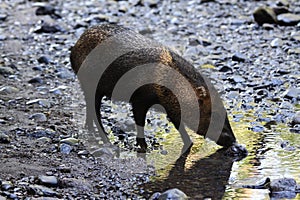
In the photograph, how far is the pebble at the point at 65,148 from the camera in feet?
20.8

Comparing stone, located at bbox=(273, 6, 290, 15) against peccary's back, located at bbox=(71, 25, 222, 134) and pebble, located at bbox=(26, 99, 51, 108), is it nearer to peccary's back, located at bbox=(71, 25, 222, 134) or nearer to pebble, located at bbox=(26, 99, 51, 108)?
pebble, located at bbox=(26, 99, 51, 108)

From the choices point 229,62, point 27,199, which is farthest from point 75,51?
point 229,62

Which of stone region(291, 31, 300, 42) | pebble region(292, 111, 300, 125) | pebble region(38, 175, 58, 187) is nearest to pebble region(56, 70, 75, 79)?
pebble region(292, 111, 300, 125)

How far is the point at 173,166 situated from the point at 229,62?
4.39 m

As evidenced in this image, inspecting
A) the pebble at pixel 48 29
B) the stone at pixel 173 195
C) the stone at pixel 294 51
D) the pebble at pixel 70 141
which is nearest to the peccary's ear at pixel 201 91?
the pebble at pixel 70 141

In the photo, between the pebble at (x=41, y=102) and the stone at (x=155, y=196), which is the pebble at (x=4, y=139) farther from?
the stone at (x=155, y=196)

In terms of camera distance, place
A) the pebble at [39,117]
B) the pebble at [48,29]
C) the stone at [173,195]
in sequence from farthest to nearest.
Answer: the pebble at [48,29]
the pebble at [39,117]
the stone at [173,195]

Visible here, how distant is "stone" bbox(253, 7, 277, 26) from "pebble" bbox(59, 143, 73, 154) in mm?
7222

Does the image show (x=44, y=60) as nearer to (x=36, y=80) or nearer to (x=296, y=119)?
(x=36, y=80)

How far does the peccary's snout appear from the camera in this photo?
21.3 feet

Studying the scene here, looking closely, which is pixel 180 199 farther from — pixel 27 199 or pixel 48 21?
pixel 48 21

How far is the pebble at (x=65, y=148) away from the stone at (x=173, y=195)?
1474mm

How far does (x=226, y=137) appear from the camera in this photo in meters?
6.51

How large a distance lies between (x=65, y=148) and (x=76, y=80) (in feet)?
10.7
